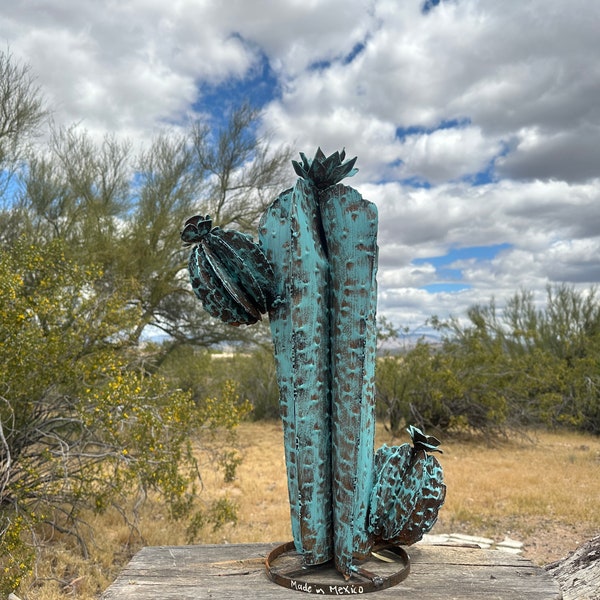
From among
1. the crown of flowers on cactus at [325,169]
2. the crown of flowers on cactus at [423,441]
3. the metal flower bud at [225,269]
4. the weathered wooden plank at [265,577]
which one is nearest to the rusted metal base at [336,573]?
the weathered wooden plank at [265,577]

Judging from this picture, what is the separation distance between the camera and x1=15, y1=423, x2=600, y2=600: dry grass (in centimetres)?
460

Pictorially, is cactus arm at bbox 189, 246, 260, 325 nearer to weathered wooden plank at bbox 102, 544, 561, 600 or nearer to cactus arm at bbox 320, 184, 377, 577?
cactus arm at bbox 320, 184, 377, 577

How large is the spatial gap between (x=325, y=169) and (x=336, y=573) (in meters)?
1.65

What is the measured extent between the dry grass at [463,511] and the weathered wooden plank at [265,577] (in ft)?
6.15

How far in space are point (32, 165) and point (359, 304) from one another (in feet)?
35.3

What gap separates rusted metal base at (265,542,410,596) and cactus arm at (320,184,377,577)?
7 cm

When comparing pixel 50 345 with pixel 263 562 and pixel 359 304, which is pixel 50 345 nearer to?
pixel 263 562

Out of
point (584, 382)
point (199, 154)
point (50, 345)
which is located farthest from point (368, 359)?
point (584, 382)

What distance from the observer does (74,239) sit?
34.8ft

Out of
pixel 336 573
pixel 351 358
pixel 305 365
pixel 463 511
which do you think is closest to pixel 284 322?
pixel 305 365

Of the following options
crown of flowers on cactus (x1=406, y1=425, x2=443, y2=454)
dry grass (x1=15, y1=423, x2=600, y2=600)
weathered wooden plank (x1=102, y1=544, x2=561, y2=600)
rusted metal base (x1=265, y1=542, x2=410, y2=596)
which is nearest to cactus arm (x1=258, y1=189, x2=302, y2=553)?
rusted metal base (x1=265, y1=542, x2=410, y2=596)

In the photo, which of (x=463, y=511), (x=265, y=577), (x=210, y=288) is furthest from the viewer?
(x=463, y=511)

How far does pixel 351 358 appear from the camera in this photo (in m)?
2.29

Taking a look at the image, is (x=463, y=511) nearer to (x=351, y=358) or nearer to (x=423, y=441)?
(x=423, y=441)
